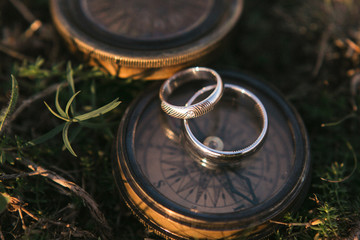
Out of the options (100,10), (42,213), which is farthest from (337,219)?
(100,10)

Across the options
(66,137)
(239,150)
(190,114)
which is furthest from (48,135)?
(239,150)

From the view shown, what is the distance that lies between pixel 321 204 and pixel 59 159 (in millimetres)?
1611

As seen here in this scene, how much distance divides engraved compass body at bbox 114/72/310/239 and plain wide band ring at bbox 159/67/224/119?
0.10 meters

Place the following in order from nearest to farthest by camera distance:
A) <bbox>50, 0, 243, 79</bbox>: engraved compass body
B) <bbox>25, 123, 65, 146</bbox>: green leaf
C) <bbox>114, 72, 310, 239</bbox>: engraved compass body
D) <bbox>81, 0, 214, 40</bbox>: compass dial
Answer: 1. <bbox>114, 72, 310, 239</bbox>: engraved compass body
2. <bbox>25, 123, 65, 146</bbox>: green leaf
3. <bbox>50, 0, 243, 79</bbox>: engraved compass body
4. <bbox>81, 0, 214, 40</bbox>: compass dial

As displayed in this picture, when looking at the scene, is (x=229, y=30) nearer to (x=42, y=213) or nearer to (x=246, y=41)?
(x=246, y=41)

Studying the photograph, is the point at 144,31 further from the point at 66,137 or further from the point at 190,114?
the point at 66,137

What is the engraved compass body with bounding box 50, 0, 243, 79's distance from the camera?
2.24m

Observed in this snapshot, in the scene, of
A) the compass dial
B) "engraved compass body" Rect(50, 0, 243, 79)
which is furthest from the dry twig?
the compass dial

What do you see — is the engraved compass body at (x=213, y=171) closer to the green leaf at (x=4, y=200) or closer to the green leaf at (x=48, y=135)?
the green leaf at (x=48, y=135)

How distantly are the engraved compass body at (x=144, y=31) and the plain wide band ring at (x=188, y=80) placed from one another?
66mm

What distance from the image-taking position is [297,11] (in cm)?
328

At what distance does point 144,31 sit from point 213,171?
1006 mm

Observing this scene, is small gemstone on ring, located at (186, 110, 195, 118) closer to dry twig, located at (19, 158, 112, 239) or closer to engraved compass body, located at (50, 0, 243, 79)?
engraved compass body, located at (50, 0, 243, 79)

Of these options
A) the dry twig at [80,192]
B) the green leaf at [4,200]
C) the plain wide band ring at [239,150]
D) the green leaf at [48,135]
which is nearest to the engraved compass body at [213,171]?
the plain wide band ring at [239,150]
